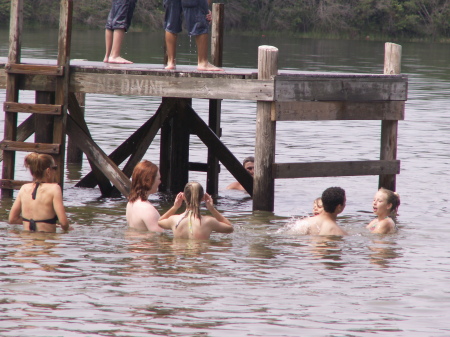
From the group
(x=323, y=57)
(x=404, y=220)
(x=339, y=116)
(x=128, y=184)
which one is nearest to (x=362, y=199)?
(x=404, y=220)

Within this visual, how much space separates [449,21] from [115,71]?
6504cm

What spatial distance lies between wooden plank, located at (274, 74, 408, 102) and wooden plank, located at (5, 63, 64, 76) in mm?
2916

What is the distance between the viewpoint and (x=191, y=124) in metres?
14.5

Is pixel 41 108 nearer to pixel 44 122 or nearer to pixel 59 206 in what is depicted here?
pixel 44 122

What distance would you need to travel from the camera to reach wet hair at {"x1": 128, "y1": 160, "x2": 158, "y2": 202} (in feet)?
33.9

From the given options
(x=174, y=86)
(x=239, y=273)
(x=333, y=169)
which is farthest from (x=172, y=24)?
(x=239, y=273)

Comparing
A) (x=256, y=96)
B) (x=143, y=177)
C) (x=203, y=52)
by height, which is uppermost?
(x=203, y=52)

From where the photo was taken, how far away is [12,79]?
12.7 m

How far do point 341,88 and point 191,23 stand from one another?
217cm

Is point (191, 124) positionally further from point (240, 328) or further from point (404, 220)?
point (240, 328)

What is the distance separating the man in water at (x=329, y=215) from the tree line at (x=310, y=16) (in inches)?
2564

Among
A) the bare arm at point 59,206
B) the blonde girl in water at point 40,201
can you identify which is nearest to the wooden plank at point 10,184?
the blonde girl in water at point 40,201

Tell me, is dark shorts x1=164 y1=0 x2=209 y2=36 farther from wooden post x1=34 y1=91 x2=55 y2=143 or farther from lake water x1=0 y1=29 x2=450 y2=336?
lake water x1=0 y1=29 x2=450 y2=336

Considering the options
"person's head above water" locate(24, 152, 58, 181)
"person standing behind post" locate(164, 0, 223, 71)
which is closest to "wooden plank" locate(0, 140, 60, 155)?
"person standing behind post" locate(164, 0, 223, 71)
